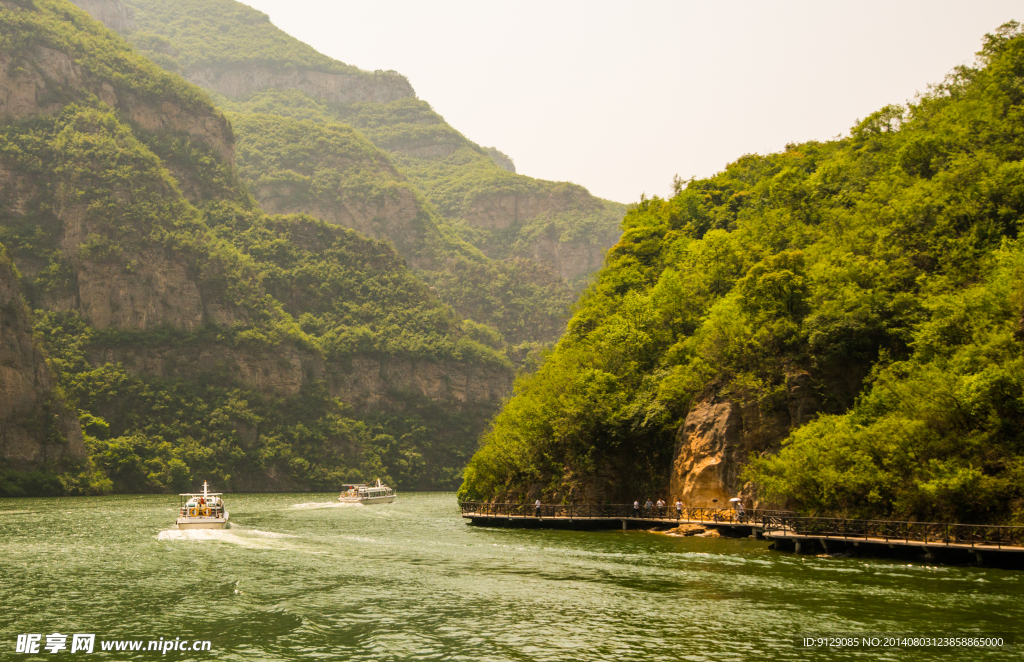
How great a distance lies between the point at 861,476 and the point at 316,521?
59.4 metres

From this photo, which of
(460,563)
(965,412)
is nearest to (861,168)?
(965,412)

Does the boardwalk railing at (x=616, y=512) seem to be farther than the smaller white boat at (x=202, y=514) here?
No

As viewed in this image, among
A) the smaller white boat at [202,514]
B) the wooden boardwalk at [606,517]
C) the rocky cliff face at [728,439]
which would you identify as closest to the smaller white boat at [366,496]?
the wooden boardwalk at [606,517]

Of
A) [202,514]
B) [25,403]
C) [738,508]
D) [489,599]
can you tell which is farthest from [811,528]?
[25,403]

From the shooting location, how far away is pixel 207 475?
18488 cm

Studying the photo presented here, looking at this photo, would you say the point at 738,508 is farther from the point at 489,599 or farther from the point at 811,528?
the point at 489,599

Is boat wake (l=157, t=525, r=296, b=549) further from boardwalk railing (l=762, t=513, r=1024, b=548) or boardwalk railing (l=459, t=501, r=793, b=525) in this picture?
boardwalk railing (l=762, t=513, r=1024, b=548)

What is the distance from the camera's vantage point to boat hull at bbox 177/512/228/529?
76312 millimetres

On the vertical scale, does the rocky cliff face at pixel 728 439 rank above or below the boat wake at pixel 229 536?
above

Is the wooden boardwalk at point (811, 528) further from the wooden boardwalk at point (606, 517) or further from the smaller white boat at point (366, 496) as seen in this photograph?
the smaller white boat at point (366, 496)

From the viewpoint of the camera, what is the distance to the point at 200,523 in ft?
253

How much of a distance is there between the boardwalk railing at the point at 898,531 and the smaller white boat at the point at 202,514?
154 feet

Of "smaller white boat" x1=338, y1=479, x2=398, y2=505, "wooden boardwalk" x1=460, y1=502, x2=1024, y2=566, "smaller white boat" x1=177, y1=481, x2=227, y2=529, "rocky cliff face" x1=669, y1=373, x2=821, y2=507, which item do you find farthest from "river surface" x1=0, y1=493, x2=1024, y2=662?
"smaller white boat" x1=338, y1=479, x2=398, y2=505

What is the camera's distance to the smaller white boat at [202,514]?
76.7 meters
